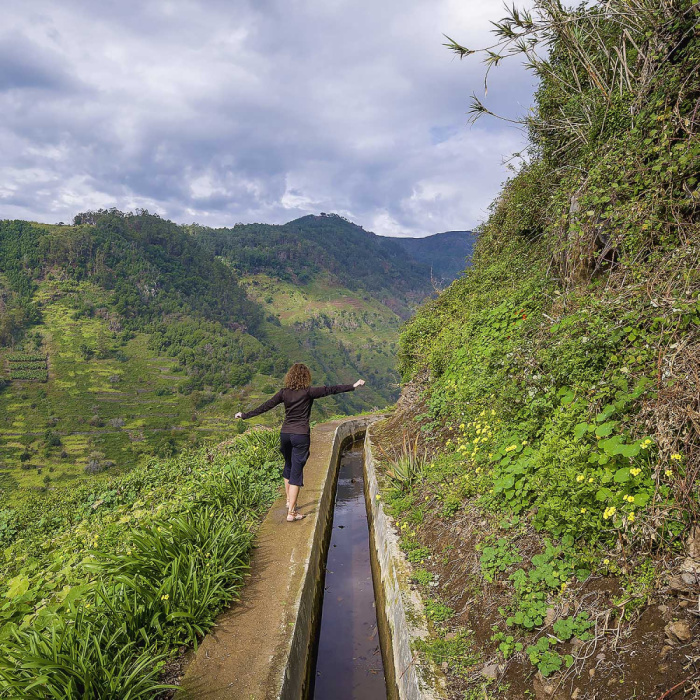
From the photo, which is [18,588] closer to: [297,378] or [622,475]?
[297,378]

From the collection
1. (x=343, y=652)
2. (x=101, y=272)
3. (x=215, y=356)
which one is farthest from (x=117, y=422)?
(x=343, y=652)

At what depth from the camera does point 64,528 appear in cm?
728

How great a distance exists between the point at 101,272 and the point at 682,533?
150134 mm

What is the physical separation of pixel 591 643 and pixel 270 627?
8.28 ft

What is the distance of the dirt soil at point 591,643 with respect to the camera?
2320mm

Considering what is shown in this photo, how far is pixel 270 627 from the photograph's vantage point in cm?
368

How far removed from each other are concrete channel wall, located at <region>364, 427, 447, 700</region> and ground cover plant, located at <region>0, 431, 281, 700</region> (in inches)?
64.5

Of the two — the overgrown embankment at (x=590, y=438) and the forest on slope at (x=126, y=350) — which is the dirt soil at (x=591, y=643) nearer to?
the overgrown embankment at (x=590, y=438)

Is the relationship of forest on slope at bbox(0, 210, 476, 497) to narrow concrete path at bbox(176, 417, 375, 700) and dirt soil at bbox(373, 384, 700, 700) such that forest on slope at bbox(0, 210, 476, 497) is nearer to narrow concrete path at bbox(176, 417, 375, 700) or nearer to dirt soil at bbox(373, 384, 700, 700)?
narrow concrete path at bbox(176, 417, 375, 700)

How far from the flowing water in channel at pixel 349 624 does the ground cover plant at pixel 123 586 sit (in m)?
1.36

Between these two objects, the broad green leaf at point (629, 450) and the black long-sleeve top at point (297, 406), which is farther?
the black long-sleeve top at point (297, 406)

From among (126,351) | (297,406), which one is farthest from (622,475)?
(126,351)

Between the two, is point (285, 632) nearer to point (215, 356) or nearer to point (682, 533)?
point (682, 533)

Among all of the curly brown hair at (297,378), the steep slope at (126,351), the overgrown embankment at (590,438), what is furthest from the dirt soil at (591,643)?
the steep slope at (126,351)
